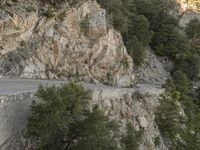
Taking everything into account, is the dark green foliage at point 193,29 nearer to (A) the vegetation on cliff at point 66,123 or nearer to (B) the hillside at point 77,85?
(B) the hillside at point 77,85

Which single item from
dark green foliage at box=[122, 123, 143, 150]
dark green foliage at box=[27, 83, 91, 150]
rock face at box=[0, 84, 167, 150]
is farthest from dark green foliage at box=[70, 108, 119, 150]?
dark green foliage at box=[122, 123, 143, 150]

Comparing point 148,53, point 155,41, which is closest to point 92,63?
point 148,53

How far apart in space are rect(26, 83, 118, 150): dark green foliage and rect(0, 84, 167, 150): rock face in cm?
58

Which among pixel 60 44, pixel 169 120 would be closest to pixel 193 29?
pixel 169 120

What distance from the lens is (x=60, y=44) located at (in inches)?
1548

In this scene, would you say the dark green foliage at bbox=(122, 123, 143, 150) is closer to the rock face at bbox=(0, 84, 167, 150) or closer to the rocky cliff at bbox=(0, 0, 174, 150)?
the rock face at bbox=(0, 84, 167, 150)

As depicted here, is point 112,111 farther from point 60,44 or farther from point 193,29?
point 193,29

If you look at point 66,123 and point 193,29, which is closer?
point 66,123

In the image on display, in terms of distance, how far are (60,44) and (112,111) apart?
8.20m

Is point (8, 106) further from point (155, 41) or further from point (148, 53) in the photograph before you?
point (155, 41)

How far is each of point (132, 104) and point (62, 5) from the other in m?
10.3

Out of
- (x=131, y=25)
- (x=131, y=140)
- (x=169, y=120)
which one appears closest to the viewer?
(x=131, y=140)

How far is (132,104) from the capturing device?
126ft

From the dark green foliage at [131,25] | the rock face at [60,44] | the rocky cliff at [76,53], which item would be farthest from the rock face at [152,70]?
the rock face at [60,44]
